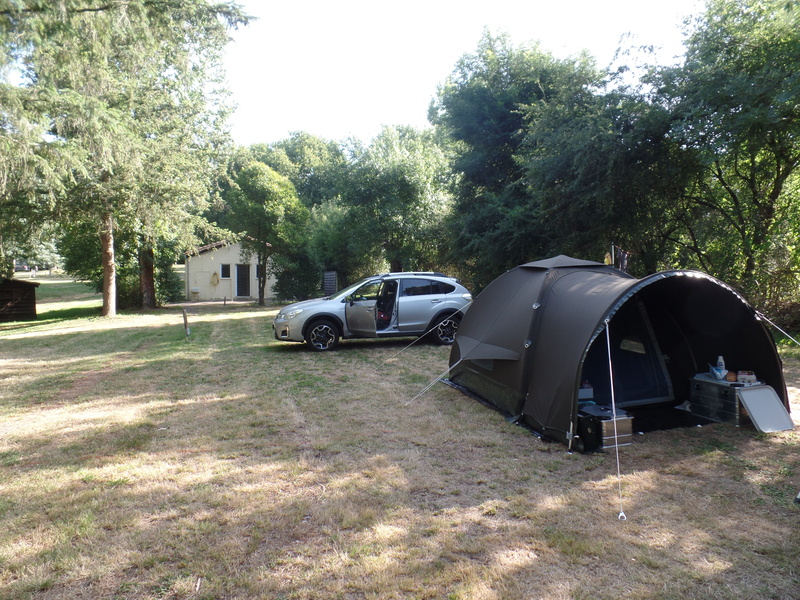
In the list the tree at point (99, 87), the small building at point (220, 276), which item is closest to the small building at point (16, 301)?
the tree at point (99, 87)

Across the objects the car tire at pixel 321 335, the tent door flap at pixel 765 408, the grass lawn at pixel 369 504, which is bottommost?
the grass lawn at pixel 369 504

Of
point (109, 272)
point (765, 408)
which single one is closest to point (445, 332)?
point (765, 408)

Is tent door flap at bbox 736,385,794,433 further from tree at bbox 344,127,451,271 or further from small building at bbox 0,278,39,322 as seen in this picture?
small building at bbox 0,278,39,322

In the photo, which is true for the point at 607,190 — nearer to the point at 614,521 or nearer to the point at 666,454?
the point at 666,454

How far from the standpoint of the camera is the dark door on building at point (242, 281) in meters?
31.7

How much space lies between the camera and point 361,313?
36.2 feet

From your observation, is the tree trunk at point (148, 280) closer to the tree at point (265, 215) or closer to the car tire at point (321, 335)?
the tree at point (265, 215)

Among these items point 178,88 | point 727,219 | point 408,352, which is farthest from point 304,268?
point 727,219

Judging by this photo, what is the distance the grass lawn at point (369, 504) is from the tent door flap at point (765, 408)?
0.25 m

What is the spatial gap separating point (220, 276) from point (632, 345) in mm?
28390

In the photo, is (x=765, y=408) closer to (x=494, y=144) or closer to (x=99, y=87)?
(x=494, y=144)

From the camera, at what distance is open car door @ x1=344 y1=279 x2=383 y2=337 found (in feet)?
36.3

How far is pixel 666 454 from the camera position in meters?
5.17

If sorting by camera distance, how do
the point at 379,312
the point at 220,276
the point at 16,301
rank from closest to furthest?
the point at 379,312, the point at 16,301, the point at 220,276
